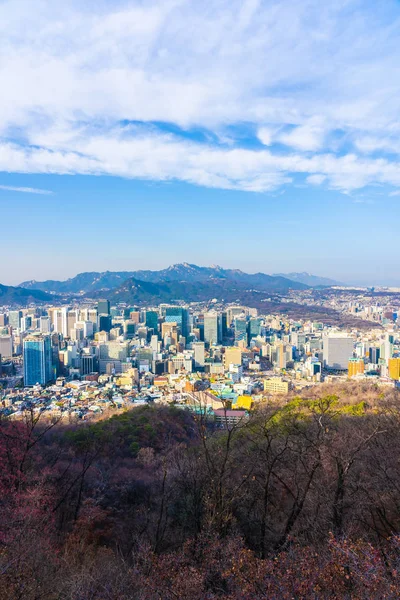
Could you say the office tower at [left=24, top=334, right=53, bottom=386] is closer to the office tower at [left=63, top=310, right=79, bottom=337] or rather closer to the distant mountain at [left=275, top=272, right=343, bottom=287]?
the office tower at [left=63, top=310, right=79, bottom=337]

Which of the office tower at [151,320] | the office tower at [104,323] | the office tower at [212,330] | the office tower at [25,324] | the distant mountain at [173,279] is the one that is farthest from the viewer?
the distant mountain at [173,279]

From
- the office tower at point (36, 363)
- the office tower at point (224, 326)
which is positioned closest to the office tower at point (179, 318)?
the office tower at point (224, 326)

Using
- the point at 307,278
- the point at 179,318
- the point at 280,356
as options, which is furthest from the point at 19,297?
the point at 307,278

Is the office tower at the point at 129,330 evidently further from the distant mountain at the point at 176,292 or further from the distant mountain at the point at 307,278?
the distant mountain at the point at 307,278

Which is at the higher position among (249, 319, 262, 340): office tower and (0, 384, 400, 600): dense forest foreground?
(0, 384, 400, 600): dense forest foreground

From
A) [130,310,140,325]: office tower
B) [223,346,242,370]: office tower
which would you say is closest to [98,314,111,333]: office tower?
[130,310,140,325]: office tower
